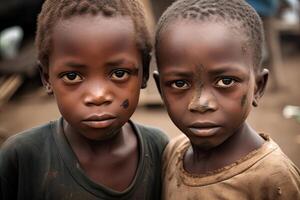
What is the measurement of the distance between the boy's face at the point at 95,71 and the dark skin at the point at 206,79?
0.49 feet

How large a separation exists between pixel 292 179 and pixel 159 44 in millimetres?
700

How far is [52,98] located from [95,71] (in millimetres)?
5831

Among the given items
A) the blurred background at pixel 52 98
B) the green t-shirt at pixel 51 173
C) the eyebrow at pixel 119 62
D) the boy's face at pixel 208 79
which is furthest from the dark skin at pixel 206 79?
the blurred background at pixel 52 98

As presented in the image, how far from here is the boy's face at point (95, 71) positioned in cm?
188

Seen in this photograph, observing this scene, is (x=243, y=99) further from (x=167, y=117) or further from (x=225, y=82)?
(x=167, y=117)

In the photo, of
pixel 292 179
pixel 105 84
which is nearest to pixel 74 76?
pixel 105 84

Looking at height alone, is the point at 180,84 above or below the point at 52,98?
above

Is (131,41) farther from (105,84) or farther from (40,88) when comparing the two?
(40,88)

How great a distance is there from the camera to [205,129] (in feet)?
6.20

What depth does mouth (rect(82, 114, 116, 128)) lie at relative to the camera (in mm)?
1895

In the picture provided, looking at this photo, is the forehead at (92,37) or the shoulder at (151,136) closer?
the forehead at (92,37)

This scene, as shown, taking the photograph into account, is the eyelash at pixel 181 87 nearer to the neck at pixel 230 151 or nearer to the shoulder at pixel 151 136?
the neck at pixel 230 151

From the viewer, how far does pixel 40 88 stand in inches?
318

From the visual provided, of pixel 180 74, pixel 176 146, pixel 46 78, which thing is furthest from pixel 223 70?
pixel 46 78
